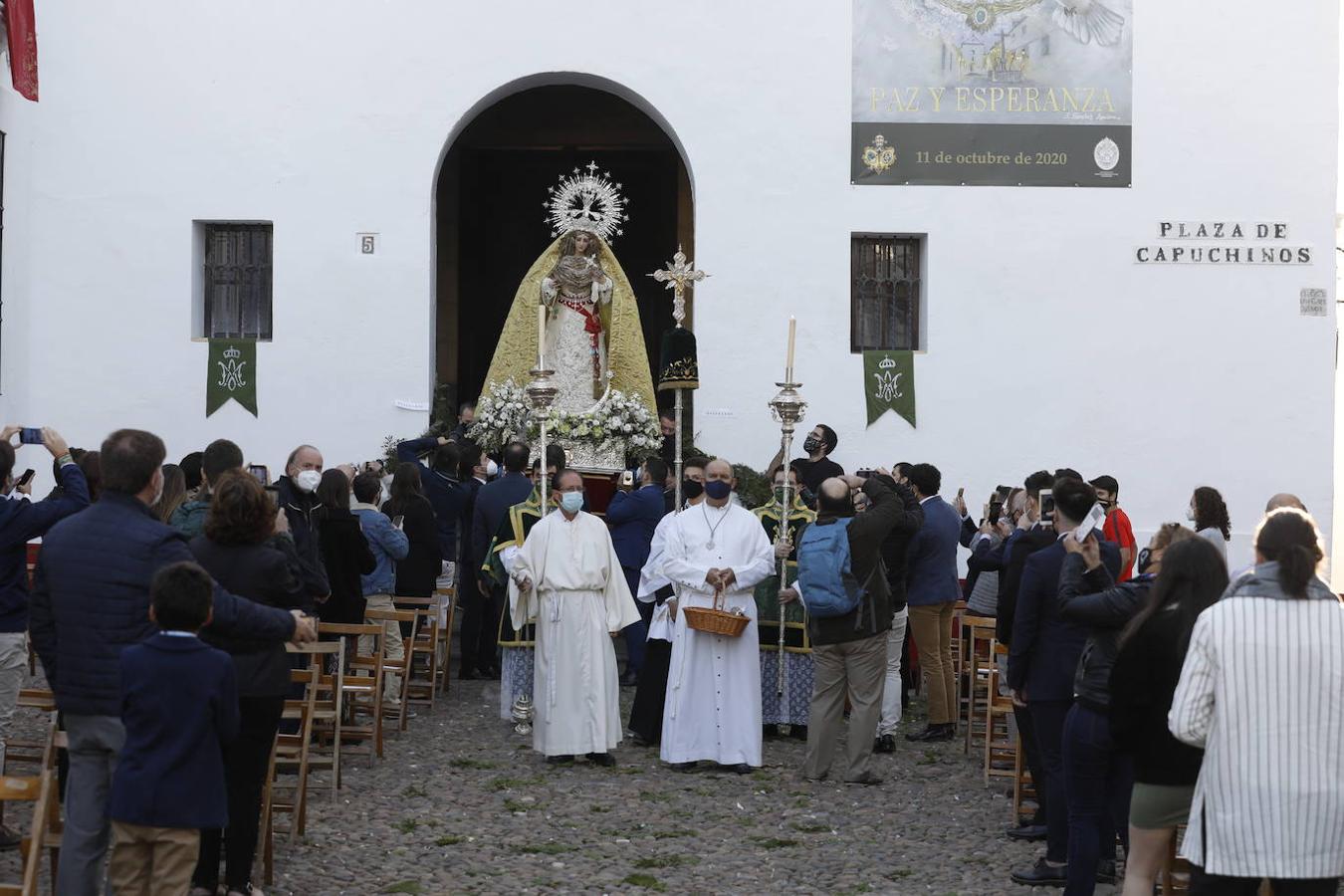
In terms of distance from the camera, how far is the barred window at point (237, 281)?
16281mm

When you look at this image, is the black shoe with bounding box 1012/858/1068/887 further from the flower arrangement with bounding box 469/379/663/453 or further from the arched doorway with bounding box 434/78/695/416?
the arched doorway with bounding box 434/78/695/416

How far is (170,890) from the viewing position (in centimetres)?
524

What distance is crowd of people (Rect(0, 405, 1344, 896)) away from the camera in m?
4.99

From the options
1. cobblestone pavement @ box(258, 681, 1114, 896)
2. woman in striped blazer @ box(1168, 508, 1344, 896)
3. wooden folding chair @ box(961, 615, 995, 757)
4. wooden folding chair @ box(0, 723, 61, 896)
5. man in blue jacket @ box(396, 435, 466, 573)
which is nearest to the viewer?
woman in striped blazer @ box(1168, 508, 1344, 896)

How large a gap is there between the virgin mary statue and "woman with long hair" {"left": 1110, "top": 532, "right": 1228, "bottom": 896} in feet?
34.7

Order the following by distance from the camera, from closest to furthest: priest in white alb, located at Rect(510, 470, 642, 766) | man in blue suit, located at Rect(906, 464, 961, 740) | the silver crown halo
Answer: priest in white alb, located at Rect(510, 470, 642, 766) → man in blue suit, located at Rect(906, 464, 961, 740) → the silver crown halo

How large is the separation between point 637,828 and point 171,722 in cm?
338

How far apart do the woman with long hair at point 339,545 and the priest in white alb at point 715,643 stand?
1.76m

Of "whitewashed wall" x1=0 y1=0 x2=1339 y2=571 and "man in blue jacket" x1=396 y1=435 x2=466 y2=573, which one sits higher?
"whitewashed wall" x1=0 y1=0 x2=1339 y2=571

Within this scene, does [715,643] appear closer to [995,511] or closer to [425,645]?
[425,645]

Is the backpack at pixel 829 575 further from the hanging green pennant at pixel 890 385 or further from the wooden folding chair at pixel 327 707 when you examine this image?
the hanging green pennant at pixel 890 385

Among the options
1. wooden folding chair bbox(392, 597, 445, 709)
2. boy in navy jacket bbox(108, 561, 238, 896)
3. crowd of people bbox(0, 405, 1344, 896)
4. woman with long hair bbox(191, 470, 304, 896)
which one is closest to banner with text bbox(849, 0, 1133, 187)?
crowd of people bbox(0, 405, 1344, 896)

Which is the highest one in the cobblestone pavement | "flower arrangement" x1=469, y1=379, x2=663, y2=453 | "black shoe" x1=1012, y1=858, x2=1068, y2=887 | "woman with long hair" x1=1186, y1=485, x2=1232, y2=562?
"flower arrangement" x1=469, y1=379, x2=663, y2=453

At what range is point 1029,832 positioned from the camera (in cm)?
795
